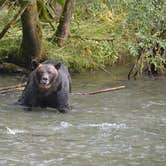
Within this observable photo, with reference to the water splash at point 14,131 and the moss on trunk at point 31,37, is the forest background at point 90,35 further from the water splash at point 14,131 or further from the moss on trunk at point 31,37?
the water splash at point 14,131

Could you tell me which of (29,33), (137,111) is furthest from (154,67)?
(137,111)

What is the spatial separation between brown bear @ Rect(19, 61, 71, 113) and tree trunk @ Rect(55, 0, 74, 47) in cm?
465

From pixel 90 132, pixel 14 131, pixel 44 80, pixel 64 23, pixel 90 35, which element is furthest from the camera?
pixel 90 35

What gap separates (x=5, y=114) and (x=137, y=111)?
2204 millimetres

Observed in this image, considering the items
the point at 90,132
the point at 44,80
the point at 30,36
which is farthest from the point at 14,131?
the point at 30,36

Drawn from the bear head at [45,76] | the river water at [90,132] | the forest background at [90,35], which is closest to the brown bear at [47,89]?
the bear head at [45,76]

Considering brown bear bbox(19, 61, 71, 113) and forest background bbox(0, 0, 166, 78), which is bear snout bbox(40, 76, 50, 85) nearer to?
brown bear bbox(19, 61, 71, 113)

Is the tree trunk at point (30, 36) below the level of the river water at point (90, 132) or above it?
above

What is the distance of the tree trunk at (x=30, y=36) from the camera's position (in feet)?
45.7

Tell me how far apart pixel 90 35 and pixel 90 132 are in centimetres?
696

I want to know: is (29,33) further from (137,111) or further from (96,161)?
(96,161)

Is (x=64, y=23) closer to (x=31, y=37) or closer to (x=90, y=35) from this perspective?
(x=90, y=35)

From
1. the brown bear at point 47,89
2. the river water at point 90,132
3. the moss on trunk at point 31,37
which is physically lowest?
the river water at point 90,132

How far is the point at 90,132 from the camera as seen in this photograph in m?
8.82
